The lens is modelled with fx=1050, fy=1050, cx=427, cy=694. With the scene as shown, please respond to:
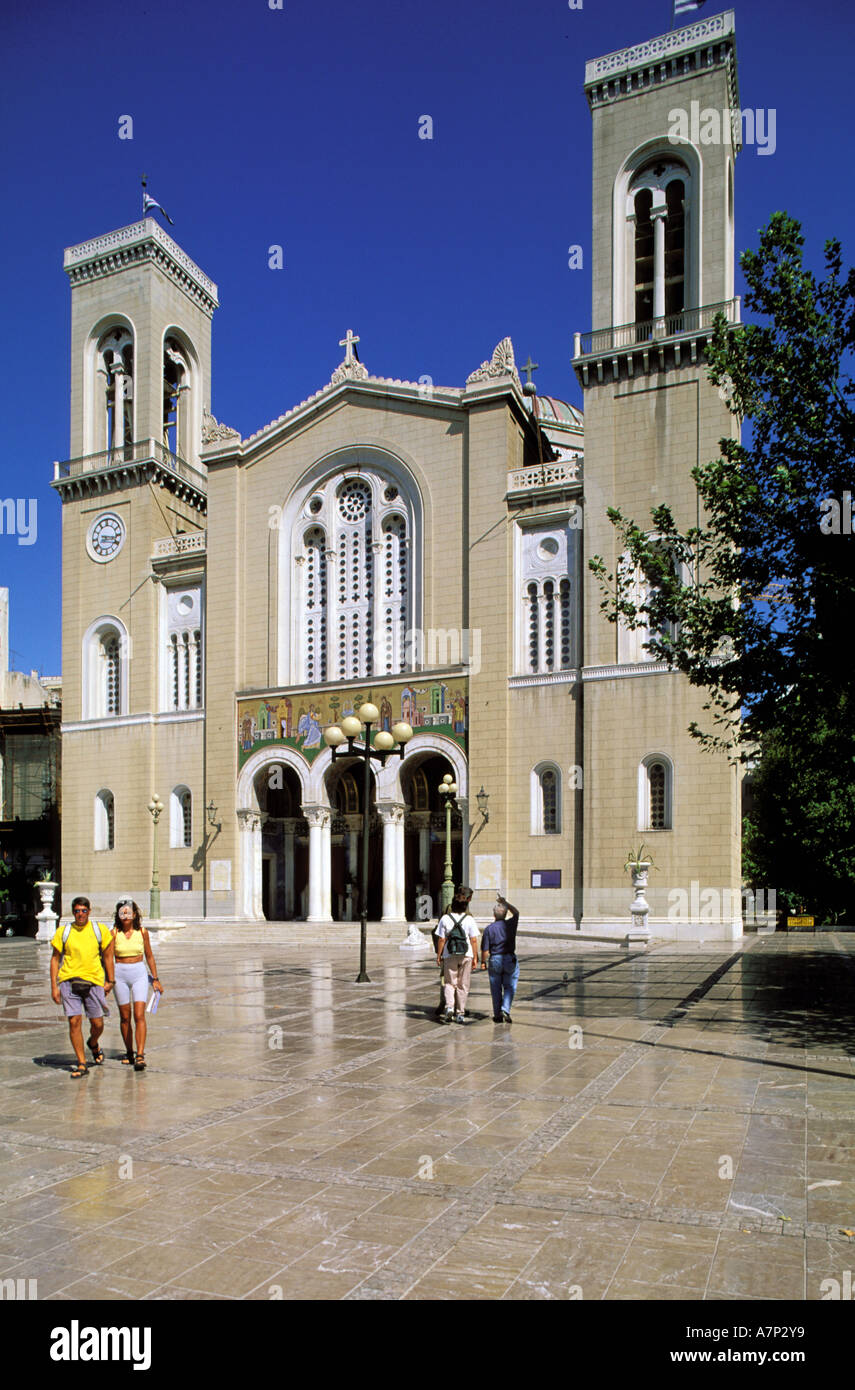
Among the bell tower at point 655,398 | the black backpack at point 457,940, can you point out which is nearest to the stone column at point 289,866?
the bell tower at point 655,398

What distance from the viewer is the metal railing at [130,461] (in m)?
40.0

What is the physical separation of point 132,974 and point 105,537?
3330 cm

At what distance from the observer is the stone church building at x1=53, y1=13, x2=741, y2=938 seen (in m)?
30.2

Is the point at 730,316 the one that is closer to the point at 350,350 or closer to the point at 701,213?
the point at 701,213

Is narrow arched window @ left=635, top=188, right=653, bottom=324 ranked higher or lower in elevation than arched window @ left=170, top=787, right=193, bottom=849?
higher

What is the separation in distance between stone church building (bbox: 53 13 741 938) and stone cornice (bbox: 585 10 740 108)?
7cm

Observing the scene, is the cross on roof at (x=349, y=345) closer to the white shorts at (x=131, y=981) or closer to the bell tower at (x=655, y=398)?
the bell tower at (x=655, y=398)

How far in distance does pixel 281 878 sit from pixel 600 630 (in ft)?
51.9

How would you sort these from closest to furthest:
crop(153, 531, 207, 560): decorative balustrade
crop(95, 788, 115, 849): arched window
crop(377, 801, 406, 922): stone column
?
crop(377, 801, 406, 922): stone column
crop(153, 531, 207, 560): decorative balustrade
crop(95, 788, 115, 849): arched window

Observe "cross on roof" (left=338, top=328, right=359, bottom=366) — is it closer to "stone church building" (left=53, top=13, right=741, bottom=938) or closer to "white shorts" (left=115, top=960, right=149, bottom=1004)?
"stone church building" (left=53, top=13, right=741, bottom=938)

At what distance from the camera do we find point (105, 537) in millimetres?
41000

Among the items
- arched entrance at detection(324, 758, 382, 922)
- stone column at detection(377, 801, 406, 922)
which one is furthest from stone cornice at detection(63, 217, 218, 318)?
stone column at detection(377, 801, 406, 922)

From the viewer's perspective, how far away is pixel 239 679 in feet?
121
